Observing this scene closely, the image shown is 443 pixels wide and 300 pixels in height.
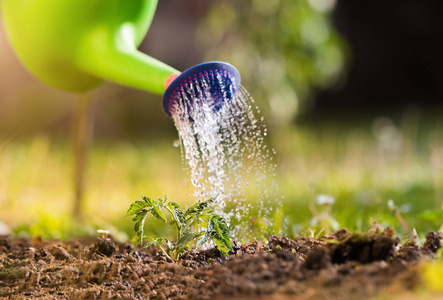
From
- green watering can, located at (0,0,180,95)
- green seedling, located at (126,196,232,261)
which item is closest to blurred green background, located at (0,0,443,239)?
green seedling, located at (126,196,232,261)

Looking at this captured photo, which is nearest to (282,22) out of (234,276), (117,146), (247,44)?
(247,44)

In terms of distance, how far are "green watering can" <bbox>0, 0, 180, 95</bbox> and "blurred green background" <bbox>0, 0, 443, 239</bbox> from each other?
45 centimetres

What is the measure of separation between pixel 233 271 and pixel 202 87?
0.50 meters

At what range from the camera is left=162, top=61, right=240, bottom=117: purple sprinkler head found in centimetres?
137

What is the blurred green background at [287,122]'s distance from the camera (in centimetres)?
279

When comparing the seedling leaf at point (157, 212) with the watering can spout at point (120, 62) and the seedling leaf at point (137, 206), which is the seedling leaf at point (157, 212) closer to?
the seedling leaf at point (137, 206)

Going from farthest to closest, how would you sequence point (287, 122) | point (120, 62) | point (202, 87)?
point (287, 122) < point (120, 62) < point (202, 87)

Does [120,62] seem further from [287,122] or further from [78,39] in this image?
[287,122]

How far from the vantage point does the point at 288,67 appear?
396cm

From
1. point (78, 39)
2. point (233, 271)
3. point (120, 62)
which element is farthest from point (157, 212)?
point (78, 39)

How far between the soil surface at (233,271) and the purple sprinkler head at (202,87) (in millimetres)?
426

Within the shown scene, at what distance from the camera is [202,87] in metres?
1.42

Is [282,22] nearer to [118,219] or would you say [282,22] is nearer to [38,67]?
[118,219]

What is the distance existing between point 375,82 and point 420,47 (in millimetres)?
735
